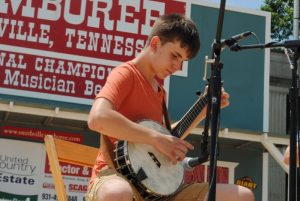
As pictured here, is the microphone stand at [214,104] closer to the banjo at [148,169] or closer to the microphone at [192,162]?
the microphone at [192,162]

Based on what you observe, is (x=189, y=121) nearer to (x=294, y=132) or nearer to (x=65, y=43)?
(x=294, y=132)

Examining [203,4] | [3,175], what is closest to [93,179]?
[3,175]

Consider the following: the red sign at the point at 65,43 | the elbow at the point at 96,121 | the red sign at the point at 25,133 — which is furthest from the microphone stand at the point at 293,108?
the red sign at the point at 25,133

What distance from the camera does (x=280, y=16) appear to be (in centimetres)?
2978

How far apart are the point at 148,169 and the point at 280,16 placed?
27.7 meters

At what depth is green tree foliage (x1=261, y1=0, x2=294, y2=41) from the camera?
2905 centimetres

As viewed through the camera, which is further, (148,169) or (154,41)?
(154,41)

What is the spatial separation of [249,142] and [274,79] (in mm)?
3776

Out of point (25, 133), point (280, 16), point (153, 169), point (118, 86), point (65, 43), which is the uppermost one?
point (280, 16)

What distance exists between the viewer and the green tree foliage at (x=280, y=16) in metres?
29.0

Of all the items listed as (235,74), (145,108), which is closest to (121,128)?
(145,108)

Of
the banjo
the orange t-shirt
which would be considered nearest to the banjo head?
the banjo

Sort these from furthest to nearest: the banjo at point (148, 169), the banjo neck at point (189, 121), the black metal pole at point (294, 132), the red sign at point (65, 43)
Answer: the red sign at point (65, 43) < the banjo neck at point (189, 121) < the black metal pole at point (294, 132) < the banjo at point (148, 169)

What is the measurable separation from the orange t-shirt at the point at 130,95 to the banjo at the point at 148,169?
0.13 meters
